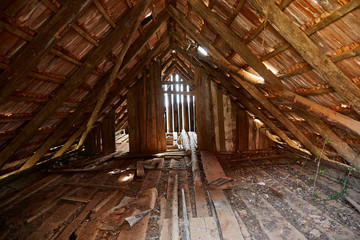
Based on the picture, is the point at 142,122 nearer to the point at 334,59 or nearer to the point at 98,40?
the point at 98,40

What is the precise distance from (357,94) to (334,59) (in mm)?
510

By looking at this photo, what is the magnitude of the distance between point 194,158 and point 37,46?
4630 millimetres

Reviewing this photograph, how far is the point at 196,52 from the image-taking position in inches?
197

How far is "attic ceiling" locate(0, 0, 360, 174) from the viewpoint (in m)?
2.27

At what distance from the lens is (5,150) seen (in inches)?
138

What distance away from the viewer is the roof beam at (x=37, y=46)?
2.42 meters

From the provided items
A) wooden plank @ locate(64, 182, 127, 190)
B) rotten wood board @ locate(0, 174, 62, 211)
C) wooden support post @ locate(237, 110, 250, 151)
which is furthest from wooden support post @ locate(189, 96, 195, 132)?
wooden plank @ locate(64, 182, 127, 190)

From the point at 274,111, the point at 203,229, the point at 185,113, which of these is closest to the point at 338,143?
the point at 274,111

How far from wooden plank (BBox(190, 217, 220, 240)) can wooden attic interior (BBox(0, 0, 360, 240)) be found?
0.07 ft

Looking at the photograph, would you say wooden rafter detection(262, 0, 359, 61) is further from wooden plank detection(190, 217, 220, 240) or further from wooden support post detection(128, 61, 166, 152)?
wooden support post detection(128, 61, 166, 152)

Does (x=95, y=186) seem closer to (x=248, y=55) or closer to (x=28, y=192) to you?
(x=28, y=192)

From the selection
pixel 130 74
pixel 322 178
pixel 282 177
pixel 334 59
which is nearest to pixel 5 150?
pixel 130 74

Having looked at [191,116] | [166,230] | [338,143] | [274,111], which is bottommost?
[166,230]

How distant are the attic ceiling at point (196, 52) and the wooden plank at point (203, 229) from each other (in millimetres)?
2318
